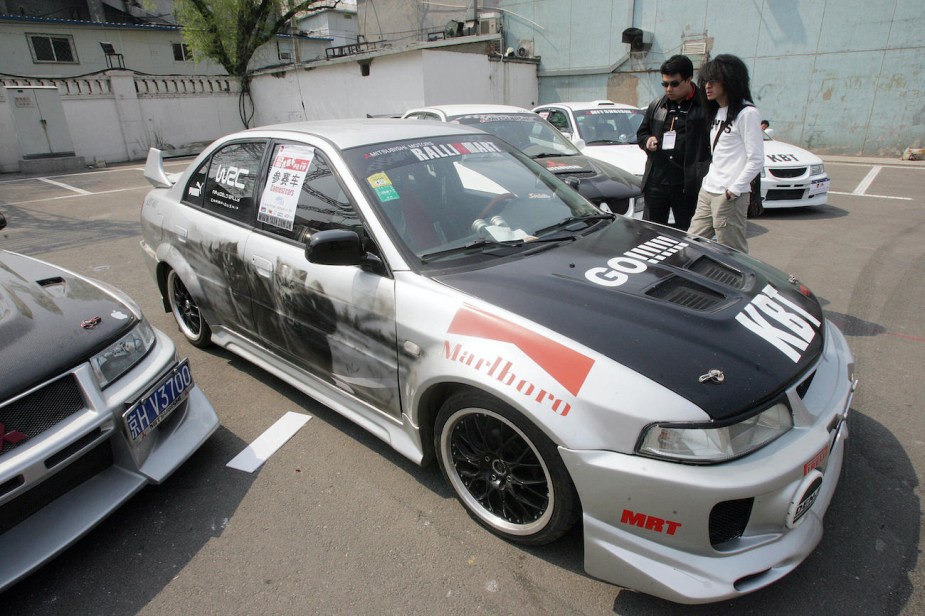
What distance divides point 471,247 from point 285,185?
1.17 m

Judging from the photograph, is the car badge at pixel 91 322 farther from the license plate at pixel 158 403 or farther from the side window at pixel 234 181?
the side window at pixel 234 181

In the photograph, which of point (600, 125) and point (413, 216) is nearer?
point (413, 216)

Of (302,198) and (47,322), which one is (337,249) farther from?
(47,322)

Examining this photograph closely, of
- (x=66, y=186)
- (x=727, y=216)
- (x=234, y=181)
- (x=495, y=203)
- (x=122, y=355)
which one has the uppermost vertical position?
(x=234, y=181)

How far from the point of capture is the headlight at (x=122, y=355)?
2.20 meters

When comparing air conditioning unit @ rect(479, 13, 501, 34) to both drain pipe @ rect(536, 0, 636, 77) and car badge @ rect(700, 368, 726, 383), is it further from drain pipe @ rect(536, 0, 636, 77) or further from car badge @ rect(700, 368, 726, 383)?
car badge @ rect(700, 368, 726, 383)

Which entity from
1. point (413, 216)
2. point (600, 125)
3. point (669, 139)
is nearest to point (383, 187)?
point (413, 216)

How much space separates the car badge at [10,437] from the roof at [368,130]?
5.89ft

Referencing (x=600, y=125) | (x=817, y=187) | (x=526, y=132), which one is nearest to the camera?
(x=526, y=132)

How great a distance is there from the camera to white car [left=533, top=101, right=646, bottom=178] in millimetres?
7379

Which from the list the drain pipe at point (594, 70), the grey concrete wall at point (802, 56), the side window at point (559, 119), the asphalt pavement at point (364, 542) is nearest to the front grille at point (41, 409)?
the asphalt pavement at point (364, 542)

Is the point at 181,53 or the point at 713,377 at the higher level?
the point at 181,53

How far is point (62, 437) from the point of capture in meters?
1.99

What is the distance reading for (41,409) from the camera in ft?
6.55
